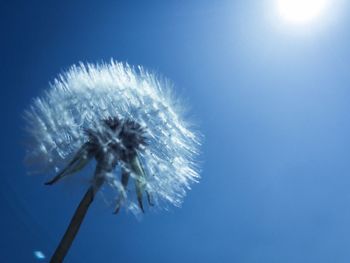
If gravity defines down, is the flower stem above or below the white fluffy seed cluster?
below

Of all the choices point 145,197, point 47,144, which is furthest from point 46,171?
point 145,197

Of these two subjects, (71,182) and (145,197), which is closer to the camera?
(71,182)

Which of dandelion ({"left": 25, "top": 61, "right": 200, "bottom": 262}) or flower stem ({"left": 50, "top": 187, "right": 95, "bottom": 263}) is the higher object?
dandelion ({"left": 25, "top": 61, "right": 200, "bottom": 262})

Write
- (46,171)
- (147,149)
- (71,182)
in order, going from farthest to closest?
A: 1. (147,149)
2. (46,171)
3. (71,182)

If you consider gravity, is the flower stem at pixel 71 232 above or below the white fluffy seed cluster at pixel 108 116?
below

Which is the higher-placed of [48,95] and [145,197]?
[48,95]

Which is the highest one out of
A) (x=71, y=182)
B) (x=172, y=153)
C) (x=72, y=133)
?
(x=172, y=153)

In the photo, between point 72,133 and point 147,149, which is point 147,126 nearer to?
point 147,149

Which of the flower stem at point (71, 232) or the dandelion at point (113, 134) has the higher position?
the dandelion at point (113, 134)

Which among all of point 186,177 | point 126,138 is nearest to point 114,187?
point 126,138

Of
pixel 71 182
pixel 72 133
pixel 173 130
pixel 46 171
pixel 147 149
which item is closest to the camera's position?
pixel 71 182
